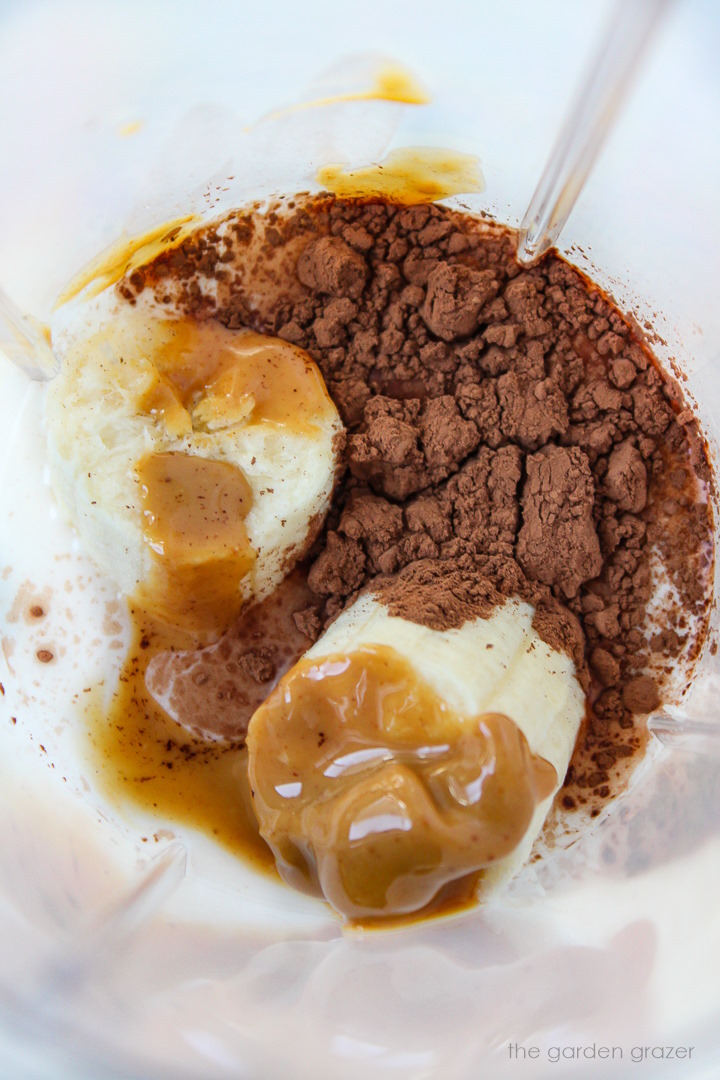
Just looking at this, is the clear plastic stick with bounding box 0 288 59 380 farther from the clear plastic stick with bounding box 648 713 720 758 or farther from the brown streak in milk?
the clear plastic stick with bounding box 648 713 720 758

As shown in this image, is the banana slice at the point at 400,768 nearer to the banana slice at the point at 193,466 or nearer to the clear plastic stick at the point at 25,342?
the banana slice at the point at 193,466

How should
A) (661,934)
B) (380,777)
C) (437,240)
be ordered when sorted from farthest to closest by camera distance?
(437,240) < (661,934) < (380,777)

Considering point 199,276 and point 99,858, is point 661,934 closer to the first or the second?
point 99,858

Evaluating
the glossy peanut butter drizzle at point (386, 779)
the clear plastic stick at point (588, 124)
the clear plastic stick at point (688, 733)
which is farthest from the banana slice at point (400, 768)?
the clear plastic stick at point (588, 124)

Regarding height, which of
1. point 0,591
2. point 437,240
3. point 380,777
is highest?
point 437,240

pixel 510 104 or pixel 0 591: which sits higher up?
pixel 510 104

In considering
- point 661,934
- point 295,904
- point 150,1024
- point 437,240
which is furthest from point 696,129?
point 150,1024
